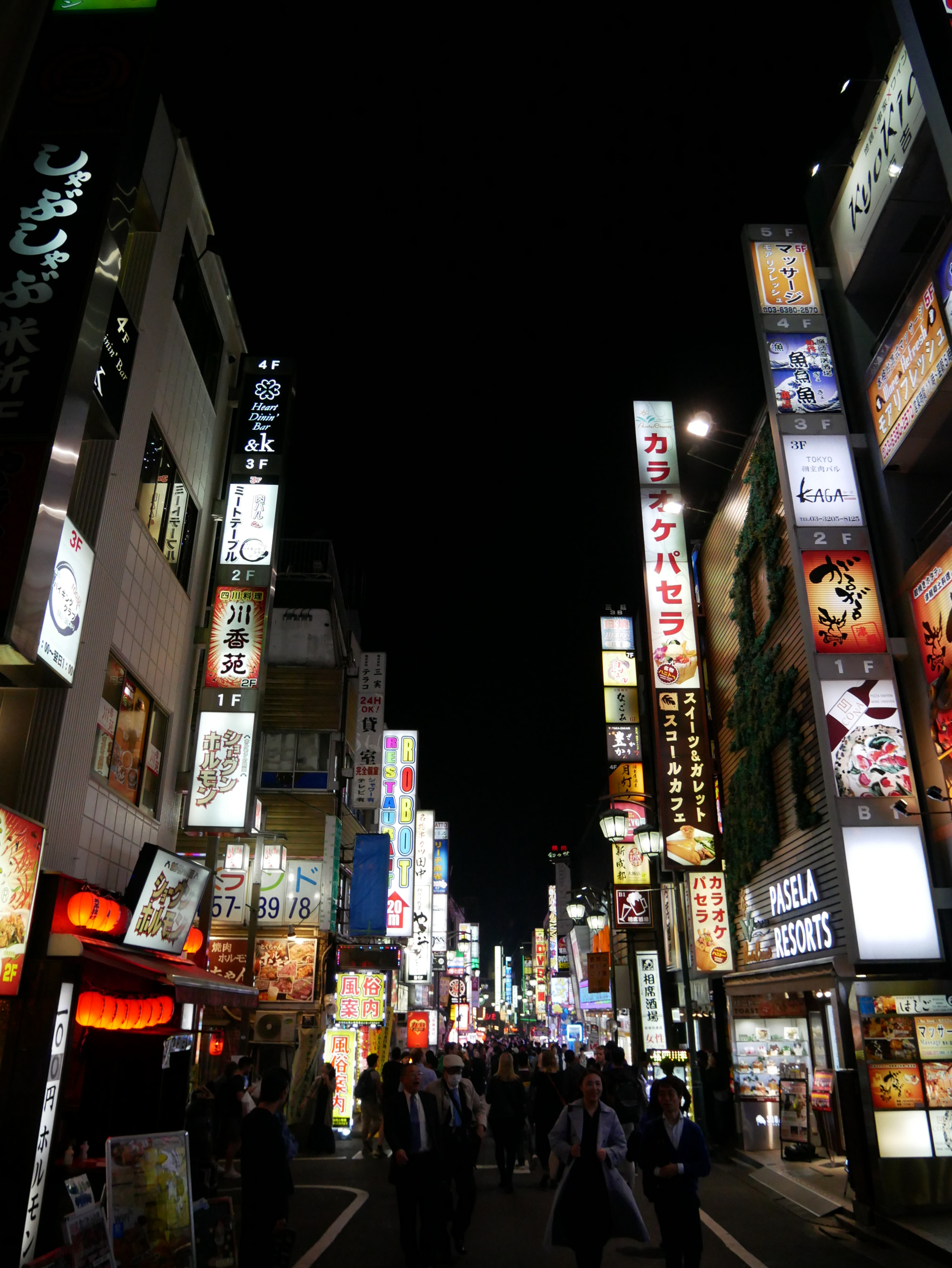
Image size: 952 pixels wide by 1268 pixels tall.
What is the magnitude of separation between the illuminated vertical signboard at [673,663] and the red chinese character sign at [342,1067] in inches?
341

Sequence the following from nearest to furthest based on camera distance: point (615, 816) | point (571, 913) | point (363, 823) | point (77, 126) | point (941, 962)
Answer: point (77, 126)
point (941, 962)
point (615, 816)
point (571, 913)
point (363, 823)

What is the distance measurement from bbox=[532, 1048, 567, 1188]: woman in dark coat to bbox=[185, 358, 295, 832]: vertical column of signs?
582 cm

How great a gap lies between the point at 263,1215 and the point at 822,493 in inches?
477

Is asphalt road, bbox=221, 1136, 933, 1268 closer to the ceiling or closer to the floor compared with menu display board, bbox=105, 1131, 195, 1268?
closer to the floor

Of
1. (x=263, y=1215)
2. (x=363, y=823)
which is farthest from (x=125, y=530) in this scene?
(x=363, y=823)

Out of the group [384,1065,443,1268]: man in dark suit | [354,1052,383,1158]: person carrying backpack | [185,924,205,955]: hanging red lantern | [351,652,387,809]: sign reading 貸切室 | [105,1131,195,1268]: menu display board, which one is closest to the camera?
[105,1131,195,1268]: menu display board

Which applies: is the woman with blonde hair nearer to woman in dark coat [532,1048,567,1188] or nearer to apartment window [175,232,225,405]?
woman in dark coat [532,1048,567,1188]

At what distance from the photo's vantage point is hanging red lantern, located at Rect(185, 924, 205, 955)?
14.0 metres

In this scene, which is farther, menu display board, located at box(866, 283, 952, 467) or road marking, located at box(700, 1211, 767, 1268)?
menu display board, located at box(866, 283, 952, 467)

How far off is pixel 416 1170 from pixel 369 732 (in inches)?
918

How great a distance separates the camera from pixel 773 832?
17688 mm

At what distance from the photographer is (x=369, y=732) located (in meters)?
31.2

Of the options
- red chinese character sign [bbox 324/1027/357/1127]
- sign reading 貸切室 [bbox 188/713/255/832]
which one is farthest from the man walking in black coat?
red chinese character sign [bbox 324/1027/357/1127]

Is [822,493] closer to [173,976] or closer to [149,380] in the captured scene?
[149,380]
